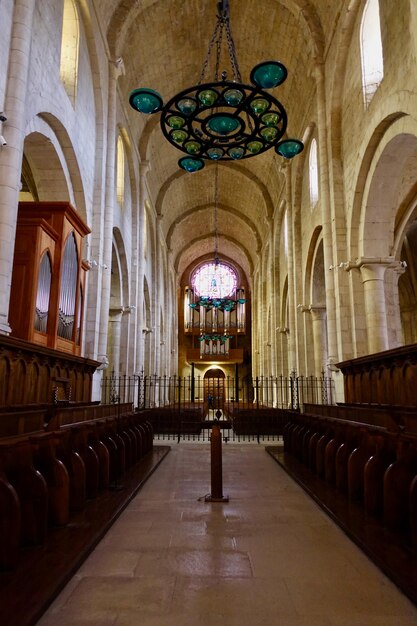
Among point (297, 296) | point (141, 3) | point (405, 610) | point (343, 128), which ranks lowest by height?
point (405, 610)

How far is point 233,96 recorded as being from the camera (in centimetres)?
619

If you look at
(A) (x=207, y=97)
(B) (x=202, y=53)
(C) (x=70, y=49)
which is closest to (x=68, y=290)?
(A) (x=207, y=97)

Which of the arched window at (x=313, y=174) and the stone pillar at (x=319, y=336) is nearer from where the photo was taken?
the arched window at (x=313, y=174)

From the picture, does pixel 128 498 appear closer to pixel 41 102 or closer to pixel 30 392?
pixel 30 392

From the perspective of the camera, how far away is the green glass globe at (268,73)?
5.50 metres

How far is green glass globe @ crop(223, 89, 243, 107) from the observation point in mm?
6168

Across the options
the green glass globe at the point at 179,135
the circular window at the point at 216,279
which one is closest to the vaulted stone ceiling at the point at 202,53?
the green glass globe at the point at 179,135

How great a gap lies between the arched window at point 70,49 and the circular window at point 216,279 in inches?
991

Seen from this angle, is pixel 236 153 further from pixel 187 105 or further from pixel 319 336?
pixel 319 336

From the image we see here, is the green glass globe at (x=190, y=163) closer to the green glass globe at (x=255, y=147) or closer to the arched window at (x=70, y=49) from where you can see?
the green glass globe at (x=255, y=147)

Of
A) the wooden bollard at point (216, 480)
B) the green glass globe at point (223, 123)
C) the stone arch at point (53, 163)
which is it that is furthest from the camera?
the stone arch at point (53, 163)

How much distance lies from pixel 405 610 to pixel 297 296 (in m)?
14.6

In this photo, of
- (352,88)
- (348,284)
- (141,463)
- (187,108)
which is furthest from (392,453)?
(352,88)

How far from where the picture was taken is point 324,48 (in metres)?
12.7
